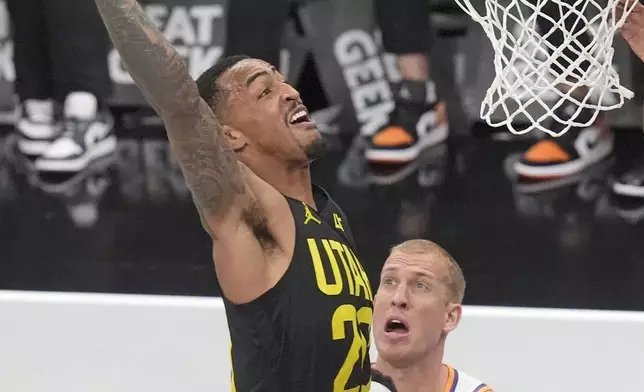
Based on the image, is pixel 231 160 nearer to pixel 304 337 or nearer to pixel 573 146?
pixel 304 337

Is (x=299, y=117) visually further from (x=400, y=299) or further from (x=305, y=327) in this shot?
(x=400, y=299)

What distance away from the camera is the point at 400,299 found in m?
1.73

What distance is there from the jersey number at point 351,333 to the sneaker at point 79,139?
97.3 inches

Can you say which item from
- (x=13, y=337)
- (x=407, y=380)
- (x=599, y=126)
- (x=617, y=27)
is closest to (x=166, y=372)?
(x=13, y=337)

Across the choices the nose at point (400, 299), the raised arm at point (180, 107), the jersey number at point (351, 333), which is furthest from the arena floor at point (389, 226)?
the raised arm at point (180, 107)

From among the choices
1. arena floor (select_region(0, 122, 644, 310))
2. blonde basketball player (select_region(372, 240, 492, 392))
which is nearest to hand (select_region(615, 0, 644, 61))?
blonde basketball player (select_region(372, 240, 492, 392))

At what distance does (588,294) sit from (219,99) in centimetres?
152

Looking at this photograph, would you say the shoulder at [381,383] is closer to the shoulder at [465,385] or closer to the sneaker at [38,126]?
the shoulder at [465,385]

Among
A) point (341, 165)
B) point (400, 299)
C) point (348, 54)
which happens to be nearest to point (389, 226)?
point (341, 165)

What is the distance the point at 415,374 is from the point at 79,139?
93.7 inches

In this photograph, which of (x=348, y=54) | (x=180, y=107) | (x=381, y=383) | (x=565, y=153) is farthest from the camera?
(x=348, y=54)

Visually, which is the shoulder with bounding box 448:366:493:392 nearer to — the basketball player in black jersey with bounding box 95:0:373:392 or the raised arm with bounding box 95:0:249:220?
the basketball player in black jersey with bounding box 95:0:373:392

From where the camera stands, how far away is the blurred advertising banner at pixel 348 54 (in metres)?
4.02

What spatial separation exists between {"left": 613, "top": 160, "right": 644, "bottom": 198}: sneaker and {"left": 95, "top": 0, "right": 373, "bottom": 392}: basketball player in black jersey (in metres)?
2.16
